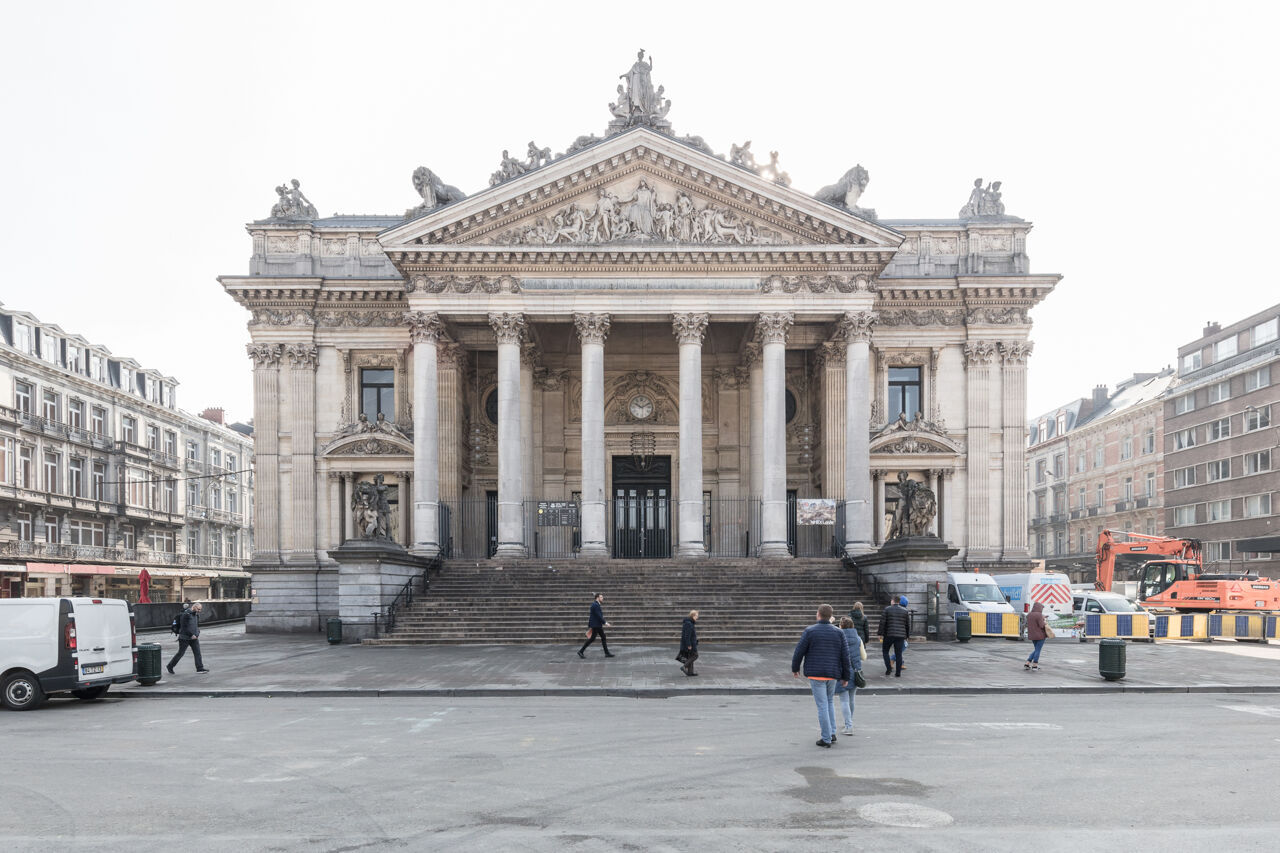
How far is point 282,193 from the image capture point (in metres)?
42.0

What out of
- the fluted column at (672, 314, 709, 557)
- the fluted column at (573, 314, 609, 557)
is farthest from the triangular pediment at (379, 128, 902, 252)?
the fluted column at (672, 314, 709, 557)

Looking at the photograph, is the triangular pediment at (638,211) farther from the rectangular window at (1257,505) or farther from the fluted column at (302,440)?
the rectangular window at (1257,505)

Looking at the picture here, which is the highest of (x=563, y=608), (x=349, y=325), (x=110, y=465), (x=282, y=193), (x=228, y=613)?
(x=282, y=193)

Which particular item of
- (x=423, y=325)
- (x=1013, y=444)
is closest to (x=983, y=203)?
(x=1013, y=444)

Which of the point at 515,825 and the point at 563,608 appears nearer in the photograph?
the point at 515,825

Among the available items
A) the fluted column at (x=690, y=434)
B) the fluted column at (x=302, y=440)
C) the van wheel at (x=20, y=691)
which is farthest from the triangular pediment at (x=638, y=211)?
the van wheel at (x=20, y=691)

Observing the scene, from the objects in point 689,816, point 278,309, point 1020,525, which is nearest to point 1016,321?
point 1020,525

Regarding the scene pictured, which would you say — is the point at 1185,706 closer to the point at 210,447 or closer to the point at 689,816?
the point at 689,816

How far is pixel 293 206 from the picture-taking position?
41.7 m

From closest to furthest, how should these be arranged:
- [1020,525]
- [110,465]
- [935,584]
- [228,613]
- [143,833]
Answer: [143,833], [935,584], [1020,525], [228,613], [110,465]

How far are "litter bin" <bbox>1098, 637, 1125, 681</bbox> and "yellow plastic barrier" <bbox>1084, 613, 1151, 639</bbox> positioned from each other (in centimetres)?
1186

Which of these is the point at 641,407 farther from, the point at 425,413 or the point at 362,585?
the point at 362,585

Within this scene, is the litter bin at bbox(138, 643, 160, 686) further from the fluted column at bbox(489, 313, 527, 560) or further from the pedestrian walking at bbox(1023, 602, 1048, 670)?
the pedestrian walking at bbox(1023, 602, 1048, 670)

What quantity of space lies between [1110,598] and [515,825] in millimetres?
34070
